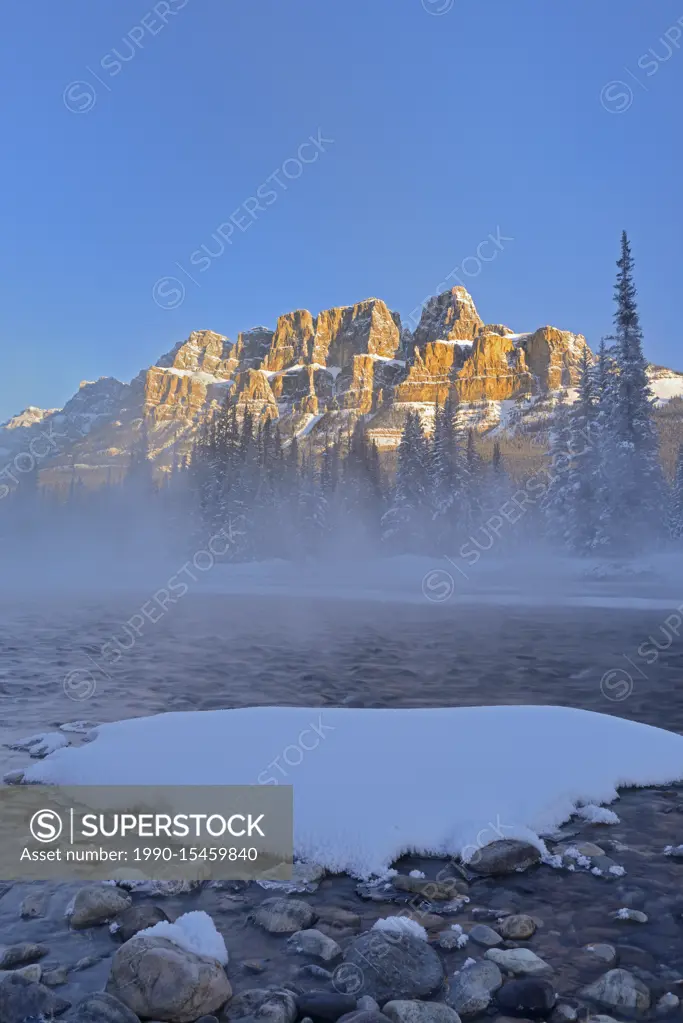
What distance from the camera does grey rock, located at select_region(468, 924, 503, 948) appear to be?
442cm

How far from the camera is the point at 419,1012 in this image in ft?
12.0

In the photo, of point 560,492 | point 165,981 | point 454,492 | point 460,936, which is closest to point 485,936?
point 460,936

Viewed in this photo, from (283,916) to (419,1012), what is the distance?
1310mm

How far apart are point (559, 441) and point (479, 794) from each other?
54769 mm

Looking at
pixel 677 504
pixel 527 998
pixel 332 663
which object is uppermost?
pixel 677 504

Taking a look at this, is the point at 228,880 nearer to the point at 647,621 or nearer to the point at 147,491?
the point at 647,621

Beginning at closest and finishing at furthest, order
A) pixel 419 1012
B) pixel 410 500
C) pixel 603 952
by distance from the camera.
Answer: pixel 419 1012, pixel 603 952, pixel 410 500

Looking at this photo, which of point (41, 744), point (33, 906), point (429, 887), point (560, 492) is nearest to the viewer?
point (33, 906)

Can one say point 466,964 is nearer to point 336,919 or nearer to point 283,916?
point 336,919

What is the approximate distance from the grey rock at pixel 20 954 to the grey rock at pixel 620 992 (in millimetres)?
3281

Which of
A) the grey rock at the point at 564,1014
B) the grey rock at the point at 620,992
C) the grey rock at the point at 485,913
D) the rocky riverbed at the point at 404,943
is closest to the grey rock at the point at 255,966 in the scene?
the rocky riverbed at the point at 404,943

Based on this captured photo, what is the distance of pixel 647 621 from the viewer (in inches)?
1070

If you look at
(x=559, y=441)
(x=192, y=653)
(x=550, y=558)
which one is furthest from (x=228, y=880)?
(x=559, y=441)

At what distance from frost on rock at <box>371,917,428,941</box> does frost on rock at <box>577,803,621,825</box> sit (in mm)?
2676
